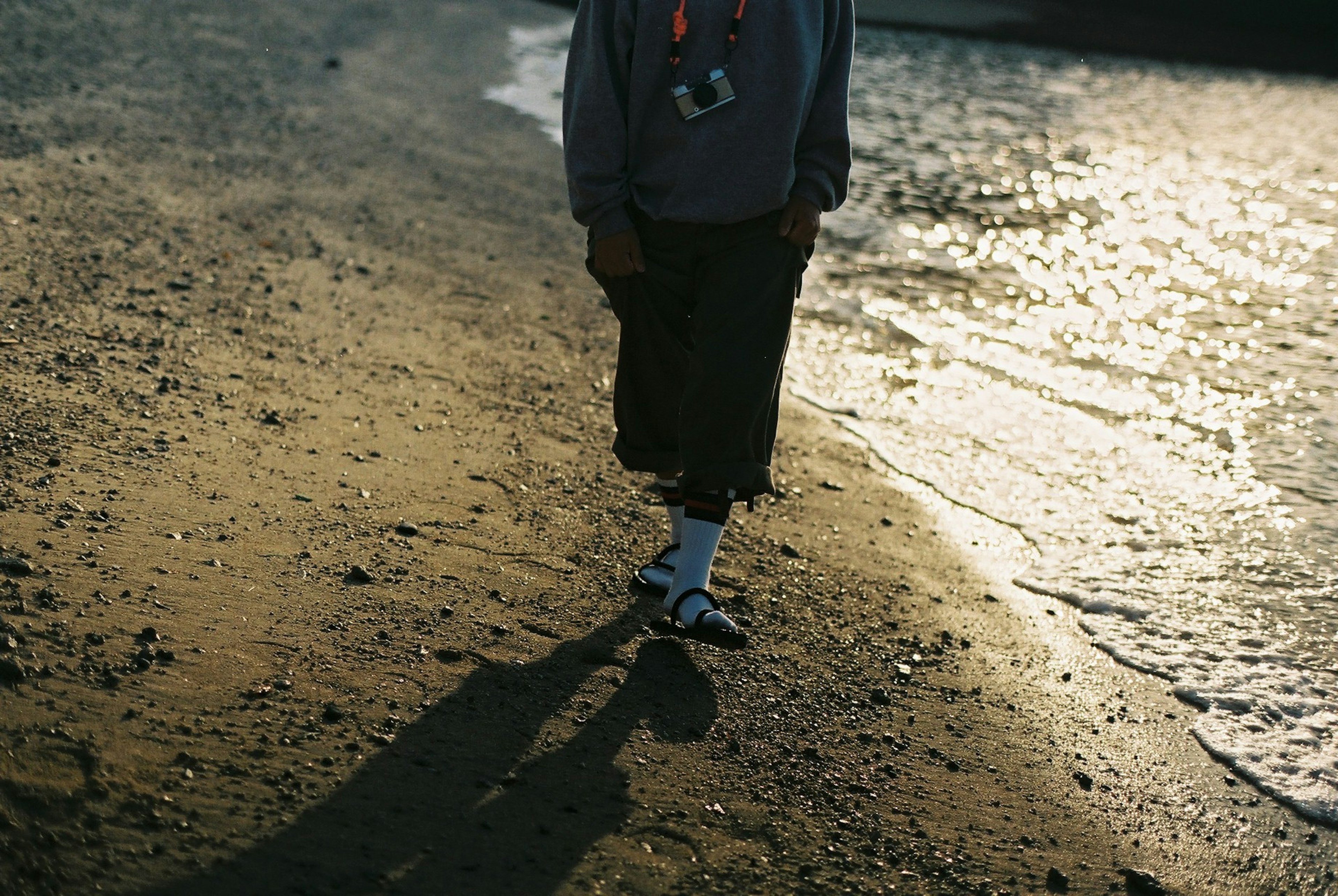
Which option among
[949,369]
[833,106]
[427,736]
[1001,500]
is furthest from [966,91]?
[427,736]

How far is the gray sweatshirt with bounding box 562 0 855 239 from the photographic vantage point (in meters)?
2.88

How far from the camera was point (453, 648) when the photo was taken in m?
2.95

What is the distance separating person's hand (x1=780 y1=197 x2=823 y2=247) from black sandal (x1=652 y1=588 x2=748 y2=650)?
2.92ft

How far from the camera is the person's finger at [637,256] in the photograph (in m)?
3.01

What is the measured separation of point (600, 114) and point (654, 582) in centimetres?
124

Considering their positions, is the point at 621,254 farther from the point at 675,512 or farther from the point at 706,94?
the point at 675,512

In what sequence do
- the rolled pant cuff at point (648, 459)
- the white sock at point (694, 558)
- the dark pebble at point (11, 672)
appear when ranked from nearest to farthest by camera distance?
the dark pebble at point (11, 672)
the white sock at point (694, 558)
the rolled pant cuff at point (648, 459)

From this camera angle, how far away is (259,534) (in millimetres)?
3252

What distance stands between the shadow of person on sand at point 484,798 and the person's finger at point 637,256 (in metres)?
0.94

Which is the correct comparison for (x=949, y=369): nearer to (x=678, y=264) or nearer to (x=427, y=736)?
(x=678, y=264)

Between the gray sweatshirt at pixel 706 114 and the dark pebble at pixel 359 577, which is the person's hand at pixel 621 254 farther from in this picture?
the dark pebble at pixel 359 577

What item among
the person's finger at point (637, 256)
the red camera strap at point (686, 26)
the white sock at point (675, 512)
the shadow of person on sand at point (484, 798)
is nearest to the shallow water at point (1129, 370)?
the white sock at point (675, 512)

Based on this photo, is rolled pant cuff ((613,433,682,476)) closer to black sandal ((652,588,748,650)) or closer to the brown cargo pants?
the brown cargo pants

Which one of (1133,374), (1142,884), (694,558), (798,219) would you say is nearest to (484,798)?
(694,558)
